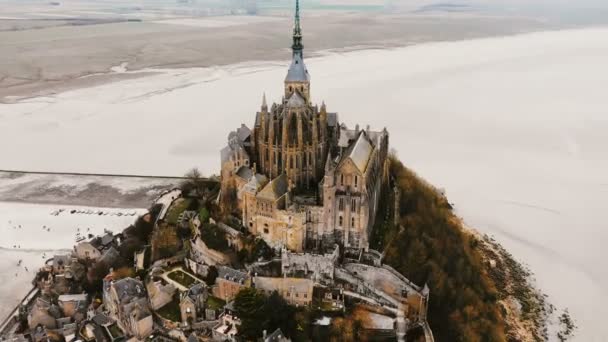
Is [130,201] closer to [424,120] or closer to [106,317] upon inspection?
[106,317]

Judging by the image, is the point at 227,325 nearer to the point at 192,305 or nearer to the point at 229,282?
the point at 192,305

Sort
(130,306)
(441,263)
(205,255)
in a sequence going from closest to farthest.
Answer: (130,306) → (205,255) → (441,263)

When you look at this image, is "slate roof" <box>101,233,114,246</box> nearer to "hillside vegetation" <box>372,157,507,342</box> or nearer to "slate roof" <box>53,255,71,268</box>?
"slate roof" <box>53,255,71,268</box>

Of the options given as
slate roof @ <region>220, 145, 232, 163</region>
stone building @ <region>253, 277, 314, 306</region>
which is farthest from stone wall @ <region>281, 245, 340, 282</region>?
slate roof @ <region>220, 145, 232, 163</region>

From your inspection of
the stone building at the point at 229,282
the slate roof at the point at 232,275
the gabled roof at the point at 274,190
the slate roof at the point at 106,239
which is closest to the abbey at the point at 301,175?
the gabled roof at the point at 274,190

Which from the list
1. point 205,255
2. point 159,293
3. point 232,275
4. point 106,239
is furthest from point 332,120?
point 106,239

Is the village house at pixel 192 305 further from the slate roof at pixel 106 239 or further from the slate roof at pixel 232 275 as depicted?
the slate roof at pixel 106 239

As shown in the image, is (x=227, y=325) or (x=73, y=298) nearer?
(x=227, y=325)
